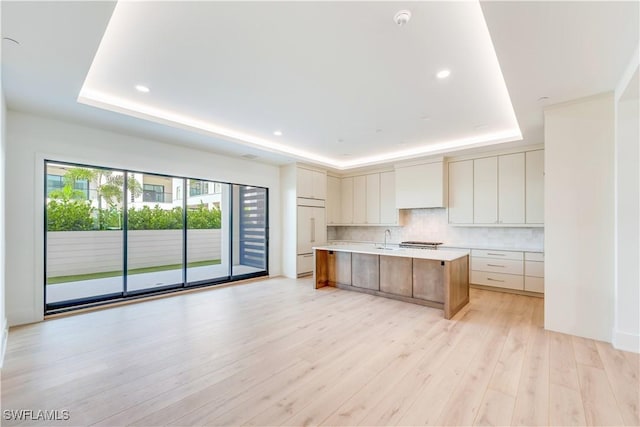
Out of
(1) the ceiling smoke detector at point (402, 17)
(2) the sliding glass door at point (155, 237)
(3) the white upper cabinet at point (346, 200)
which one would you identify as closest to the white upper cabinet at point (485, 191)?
(3) the white upper cabinet at point (346, 200)

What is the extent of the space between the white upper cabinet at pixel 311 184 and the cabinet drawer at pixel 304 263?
1.41 meters

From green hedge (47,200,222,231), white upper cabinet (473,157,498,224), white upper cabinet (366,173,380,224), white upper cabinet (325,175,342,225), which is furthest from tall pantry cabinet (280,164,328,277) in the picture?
white upper cabinet (473,157,498,224)

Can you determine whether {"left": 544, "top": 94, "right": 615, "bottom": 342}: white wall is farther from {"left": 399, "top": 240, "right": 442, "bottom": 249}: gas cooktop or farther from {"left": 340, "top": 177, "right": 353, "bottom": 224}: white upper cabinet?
{"left": 340, "top": 177, "right": 353, "bottom": 224}: white upper cabinet

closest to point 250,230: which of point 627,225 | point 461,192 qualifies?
point 461,192

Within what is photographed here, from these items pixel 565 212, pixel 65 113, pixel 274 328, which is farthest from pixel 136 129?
pixel 565 212

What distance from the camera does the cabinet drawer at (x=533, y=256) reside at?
4682mm

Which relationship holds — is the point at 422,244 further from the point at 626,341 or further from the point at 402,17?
the point at 402,17

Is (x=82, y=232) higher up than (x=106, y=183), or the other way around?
(x=106, y=183)

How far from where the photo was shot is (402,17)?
1982 millimetres

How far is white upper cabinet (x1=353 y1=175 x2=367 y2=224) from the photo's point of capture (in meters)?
7.24

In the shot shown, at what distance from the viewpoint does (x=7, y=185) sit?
11.1 feet

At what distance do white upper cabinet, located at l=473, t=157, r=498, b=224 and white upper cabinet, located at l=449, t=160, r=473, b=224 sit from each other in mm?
89

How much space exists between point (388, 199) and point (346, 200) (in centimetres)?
128

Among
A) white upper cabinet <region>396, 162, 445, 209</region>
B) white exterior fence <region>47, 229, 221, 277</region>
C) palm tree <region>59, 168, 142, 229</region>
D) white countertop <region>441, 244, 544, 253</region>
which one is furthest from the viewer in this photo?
white upper cabinet <region>396, 162, 445, 209</region>
